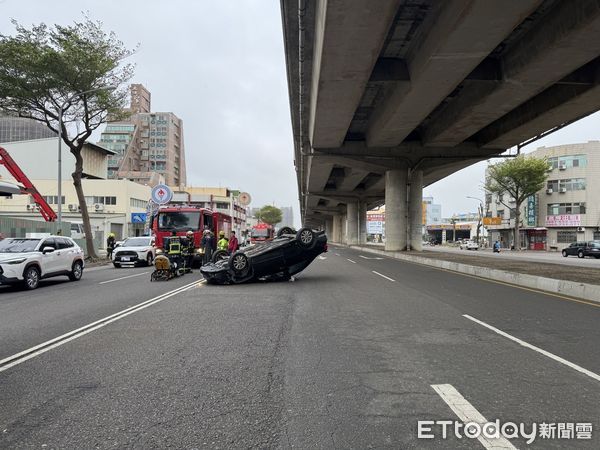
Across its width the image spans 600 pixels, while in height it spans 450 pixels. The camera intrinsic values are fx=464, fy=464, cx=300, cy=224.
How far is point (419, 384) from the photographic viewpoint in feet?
15.4

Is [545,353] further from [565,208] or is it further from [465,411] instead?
[565,208]

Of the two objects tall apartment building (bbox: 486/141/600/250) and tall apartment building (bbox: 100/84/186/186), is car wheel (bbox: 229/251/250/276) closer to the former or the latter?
tall apartment building (bbox: 486/141/600/250)

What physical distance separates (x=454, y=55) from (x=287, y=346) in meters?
12.4

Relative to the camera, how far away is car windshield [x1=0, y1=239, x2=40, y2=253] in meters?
14.0

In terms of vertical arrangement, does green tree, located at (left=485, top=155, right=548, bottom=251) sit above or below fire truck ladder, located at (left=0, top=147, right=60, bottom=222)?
above

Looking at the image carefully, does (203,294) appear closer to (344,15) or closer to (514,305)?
(514,305)

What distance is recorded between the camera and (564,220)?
58531mm

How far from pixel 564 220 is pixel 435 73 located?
50893 millimetres

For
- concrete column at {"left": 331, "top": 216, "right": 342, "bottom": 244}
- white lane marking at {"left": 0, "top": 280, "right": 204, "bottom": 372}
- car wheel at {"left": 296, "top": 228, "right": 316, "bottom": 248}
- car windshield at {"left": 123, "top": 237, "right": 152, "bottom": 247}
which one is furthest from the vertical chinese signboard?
white lane marking at {"left": 0, "top": 280, "right": 204, "bottom": 372}

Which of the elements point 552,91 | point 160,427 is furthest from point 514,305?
point 552,91

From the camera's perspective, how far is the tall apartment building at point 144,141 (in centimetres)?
11088

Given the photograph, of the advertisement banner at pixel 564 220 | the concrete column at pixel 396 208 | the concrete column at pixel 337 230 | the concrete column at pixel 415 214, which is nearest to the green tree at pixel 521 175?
the advertisement banner at pixel 564 220

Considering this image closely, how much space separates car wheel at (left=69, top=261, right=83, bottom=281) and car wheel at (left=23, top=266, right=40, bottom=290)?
205 cm

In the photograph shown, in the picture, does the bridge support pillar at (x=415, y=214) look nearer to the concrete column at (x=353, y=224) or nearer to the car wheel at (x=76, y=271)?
the car wheel at (x=76, y=271)
